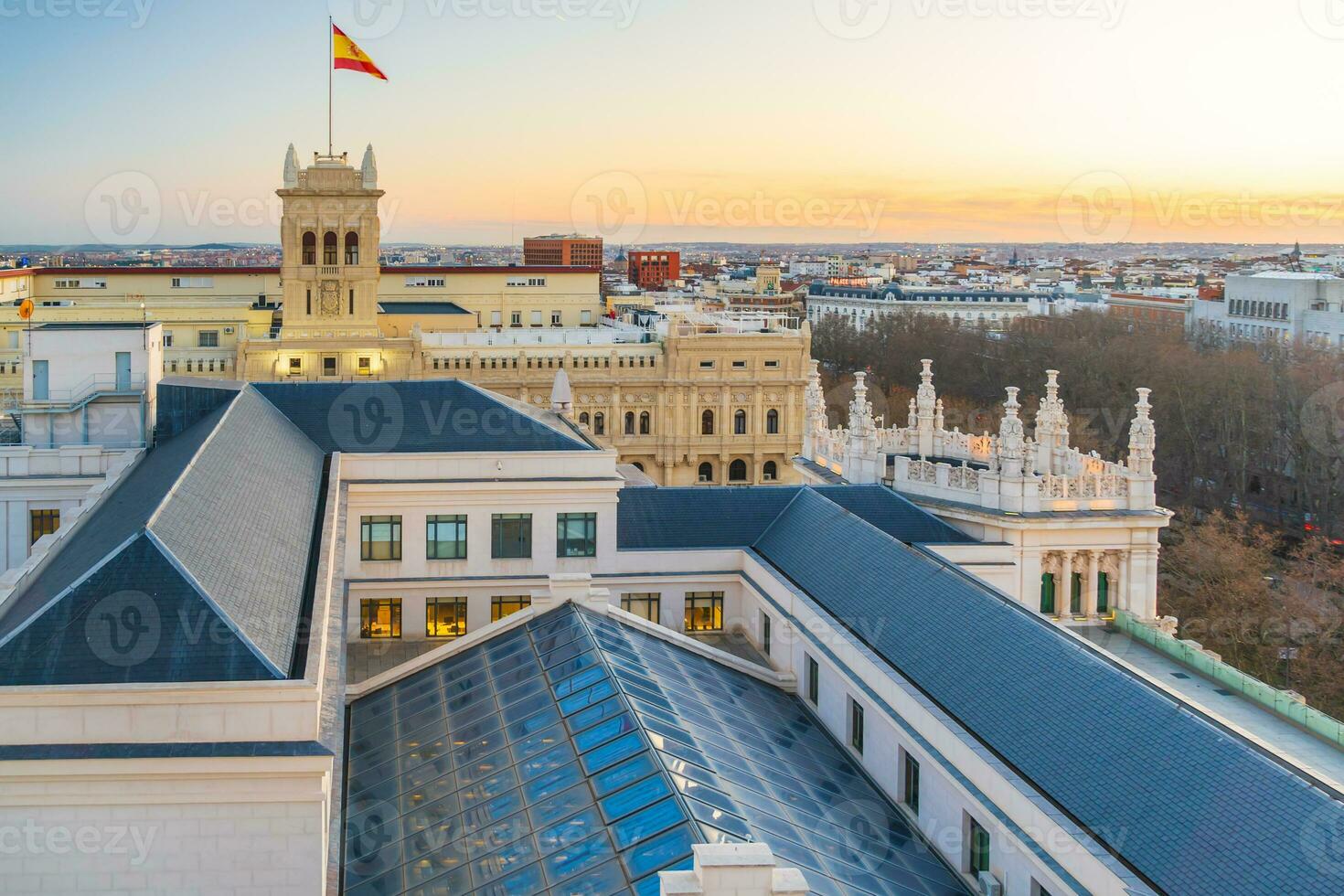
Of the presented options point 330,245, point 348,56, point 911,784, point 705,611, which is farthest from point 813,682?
point 330,245

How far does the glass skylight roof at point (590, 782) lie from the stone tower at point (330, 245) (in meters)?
79.0

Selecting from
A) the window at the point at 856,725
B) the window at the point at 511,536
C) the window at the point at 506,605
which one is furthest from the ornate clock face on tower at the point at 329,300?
the window at the point at 856,725

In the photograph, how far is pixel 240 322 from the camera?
114m

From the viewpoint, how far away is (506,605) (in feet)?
144

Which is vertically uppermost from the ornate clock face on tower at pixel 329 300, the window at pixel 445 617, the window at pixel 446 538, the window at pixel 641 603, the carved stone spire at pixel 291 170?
the carved stone spire at pixel 291 170

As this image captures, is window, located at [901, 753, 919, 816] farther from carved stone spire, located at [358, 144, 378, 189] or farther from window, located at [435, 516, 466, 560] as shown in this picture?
carved stone spire, located at [358, 144, 378, 189]

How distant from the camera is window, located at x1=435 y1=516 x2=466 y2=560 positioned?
143 feet

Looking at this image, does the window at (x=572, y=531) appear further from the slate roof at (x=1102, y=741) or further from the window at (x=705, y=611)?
the slate roof at (x=1102, y=741)

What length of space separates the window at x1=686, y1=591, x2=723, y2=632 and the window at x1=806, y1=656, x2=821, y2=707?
28.9 ft

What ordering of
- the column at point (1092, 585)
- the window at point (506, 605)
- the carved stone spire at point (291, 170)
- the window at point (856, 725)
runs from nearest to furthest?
the window at point (856, 725), the window at point (506, 605), the column at point (1092, 585), the carved stone spire at point (291, 170)

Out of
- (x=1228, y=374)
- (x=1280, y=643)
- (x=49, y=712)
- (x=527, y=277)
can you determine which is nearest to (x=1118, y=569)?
(x=1280, y=643)

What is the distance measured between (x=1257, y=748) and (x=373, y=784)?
15163mm

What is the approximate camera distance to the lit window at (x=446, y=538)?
143ft

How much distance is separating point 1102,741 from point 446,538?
2480 cm
